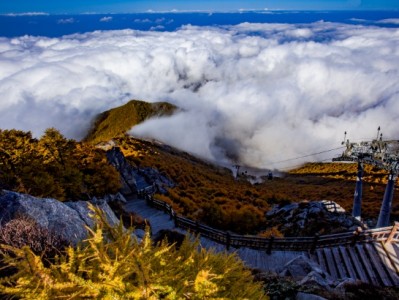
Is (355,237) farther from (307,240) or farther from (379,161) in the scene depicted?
(379,161)

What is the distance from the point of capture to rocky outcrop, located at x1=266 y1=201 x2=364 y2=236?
27.1m

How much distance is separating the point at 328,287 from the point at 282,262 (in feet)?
19.6

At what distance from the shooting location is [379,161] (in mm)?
33281

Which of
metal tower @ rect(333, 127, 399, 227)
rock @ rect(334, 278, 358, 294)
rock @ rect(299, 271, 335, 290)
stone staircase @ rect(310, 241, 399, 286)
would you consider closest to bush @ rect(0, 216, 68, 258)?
rock @ rect(299, 271, 335, 290)

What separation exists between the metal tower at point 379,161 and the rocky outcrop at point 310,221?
2654 millimetres

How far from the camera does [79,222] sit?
13.1 m

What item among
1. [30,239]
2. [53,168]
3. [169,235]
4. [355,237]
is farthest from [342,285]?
[53,168]

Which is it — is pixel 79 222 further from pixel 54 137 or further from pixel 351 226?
pixel 351 226

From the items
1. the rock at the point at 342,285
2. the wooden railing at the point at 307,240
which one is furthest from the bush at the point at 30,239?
the wooden railing at the point at 307,240

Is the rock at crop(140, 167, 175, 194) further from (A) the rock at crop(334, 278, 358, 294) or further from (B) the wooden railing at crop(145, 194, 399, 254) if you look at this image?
(A) the rock at crop(334, 278, 358, 294)

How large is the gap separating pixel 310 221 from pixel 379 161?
35.8 ft

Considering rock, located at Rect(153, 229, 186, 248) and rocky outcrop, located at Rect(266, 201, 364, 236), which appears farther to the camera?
rocky outcrop, located at Rect(266, 201, 364, 236)

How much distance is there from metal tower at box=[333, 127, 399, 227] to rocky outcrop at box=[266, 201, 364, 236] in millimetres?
2654

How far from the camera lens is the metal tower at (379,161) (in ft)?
92.4
